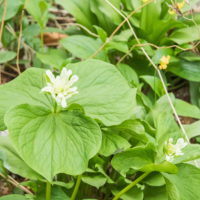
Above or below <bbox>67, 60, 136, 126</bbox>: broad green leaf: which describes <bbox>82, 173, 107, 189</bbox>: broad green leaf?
below

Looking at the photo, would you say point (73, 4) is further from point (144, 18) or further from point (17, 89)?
point (17, 89)

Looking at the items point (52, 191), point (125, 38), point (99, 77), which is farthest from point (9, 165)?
point (125, 38)

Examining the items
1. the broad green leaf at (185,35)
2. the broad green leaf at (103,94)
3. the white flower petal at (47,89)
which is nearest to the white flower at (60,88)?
the white flower petal at (47,89)

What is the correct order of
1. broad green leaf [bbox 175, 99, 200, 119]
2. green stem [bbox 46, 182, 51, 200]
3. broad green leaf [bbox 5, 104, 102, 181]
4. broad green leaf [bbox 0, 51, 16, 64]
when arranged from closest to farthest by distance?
broad green leaf [bbox 5, 104, 102, 181], green stem [bbox 46, 182, 51, 200], broad green leaf [bbox 175, 99, 200, 119], broad green leaf [bbox 0, 51, 16, 64]

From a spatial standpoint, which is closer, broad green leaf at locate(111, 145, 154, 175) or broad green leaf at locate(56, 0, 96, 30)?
broad green leaf at locate(111, 145, 154, 175)

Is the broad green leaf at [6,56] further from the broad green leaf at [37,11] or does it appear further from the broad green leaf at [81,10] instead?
the broad green leaf at [81,10]

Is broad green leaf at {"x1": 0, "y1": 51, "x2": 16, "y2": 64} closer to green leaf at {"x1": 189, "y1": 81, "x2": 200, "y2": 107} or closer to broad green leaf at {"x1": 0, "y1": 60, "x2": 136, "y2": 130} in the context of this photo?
broad green leaf at {"x1": 0, "y1": 60, "x2": 136, "y2": 130}

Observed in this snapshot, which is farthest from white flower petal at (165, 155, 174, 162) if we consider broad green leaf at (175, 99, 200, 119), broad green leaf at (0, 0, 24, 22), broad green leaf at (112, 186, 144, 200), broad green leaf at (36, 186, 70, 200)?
broad green leaf at (0, 0, 24, 22)
